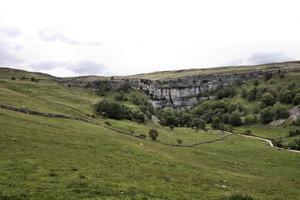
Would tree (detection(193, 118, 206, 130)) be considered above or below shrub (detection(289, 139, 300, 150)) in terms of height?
above

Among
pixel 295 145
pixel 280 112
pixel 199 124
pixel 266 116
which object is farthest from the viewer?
pixel 266 116

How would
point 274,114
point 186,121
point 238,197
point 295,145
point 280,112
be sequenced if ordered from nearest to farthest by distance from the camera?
point 238,197, point 295,145, point 186,121, point 280,112, point 274,114

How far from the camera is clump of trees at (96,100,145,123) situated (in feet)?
397

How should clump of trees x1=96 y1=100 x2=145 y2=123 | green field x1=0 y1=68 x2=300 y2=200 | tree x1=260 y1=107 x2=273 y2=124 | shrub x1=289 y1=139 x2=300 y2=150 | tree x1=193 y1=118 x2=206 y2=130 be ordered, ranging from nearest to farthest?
1. green field x1=0 y1=68 x2=300 y2=200
2. shrub x1=289 y1=139 x2=300 y2=150
3. clump of trees x1=96 y1=100 x2=145 y2=123
4. tree x1=193 y1=118 x2=206 y2=130
5. tree x1=260 y1=107 x2=273 y2=124

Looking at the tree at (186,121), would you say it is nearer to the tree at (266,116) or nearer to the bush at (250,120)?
the bush at (250,120)

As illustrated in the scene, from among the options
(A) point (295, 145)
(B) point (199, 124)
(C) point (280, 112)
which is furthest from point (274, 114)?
(A) point (295, 145)

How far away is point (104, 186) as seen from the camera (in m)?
30.3

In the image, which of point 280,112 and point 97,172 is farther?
point 280,112

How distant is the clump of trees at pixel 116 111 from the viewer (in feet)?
397

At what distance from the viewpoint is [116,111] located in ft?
400

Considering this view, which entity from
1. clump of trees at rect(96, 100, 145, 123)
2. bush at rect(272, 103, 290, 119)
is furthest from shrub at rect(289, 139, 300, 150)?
bush at rect(272, 103, 290, 119)

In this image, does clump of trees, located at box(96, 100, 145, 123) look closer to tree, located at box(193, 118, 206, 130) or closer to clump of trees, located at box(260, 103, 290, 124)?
tree, located at box(193, 118, 206, 130)

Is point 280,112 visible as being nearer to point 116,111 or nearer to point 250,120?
point 250,120

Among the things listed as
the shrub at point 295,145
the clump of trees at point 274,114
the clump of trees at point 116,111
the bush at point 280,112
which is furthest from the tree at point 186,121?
the shrub at point 295,145
